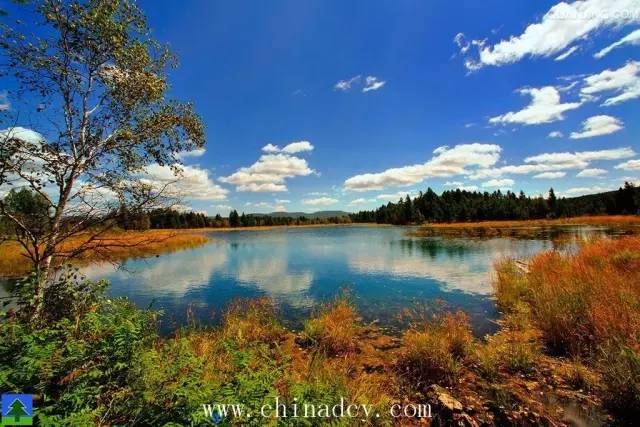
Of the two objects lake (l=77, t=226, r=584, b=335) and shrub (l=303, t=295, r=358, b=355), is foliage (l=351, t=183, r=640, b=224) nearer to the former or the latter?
lake (l=77, t=226, r=584, b=335)

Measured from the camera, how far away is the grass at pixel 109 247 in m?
6.22

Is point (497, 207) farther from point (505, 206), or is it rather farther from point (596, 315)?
Result: point (596, 315)

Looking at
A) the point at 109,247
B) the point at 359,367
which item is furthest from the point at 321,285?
the point at 109,247

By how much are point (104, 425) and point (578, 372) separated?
→ 830 centimetres

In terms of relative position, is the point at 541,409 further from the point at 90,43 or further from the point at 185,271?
the point at 185,271

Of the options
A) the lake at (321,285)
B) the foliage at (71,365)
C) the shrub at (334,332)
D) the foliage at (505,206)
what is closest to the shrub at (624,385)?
the lake at (321,285)

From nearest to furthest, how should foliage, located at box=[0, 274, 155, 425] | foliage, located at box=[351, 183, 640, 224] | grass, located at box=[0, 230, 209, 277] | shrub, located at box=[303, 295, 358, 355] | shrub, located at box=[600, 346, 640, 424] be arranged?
foliage, located at box=[0, 274, 155, 425], shrub, located at box=[600, 346, 640, 424], grass, located at box=[0, 230, 209, 277], shrub, located at box=[303, 295, 358, 355], foliage, located at box=[351, 183, 640, 224]

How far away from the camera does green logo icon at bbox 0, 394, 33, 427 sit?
3152 mm

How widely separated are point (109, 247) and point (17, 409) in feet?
55.4

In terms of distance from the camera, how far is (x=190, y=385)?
409cm

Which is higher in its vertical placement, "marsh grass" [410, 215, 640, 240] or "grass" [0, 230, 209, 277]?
"grass" [0, 230, 209, 277]

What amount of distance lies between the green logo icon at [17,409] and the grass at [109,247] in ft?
8.45

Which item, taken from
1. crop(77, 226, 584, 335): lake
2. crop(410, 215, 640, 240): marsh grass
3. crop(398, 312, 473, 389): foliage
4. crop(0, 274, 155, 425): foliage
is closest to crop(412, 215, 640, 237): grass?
crop(410, 215, 640, 240): marsh grass

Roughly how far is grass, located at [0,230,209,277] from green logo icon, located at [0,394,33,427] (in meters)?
2.58
